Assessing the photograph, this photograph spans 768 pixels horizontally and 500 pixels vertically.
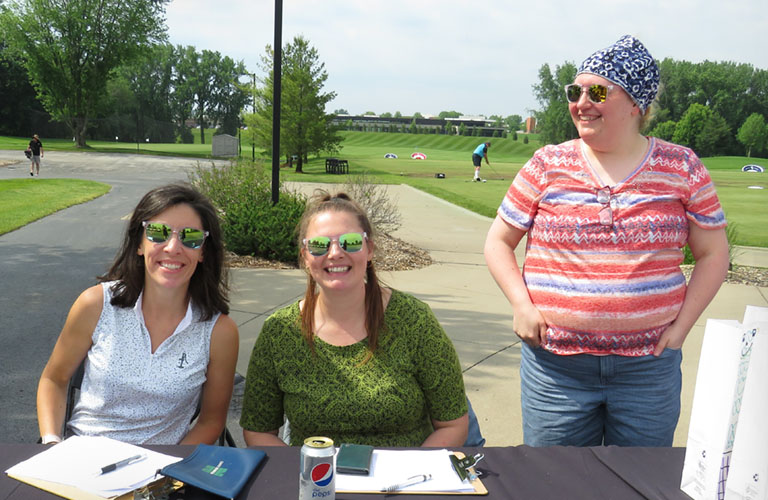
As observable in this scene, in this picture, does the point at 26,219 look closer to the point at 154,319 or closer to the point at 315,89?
the point at 154,319

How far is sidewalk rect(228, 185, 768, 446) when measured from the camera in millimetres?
4207

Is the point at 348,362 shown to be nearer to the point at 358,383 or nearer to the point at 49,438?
the point at 358,383

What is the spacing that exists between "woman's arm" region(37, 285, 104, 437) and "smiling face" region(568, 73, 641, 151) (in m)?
1.88

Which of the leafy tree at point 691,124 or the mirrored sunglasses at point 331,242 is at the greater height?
the leafy tree at point 691,124

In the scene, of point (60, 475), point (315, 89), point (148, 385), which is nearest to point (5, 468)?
point (60, 475)

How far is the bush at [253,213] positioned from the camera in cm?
855

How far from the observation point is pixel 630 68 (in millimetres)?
2158

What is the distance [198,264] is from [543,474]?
4.99 ft

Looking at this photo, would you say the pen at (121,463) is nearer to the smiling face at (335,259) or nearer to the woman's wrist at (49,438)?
the woman's wrist at (49,438)

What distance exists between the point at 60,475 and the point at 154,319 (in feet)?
2.80

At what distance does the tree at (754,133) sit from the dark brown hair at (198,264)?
68.4 m

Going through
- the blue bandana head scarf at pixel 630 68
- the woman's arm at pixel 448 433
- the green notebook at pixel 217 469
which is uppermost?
the blue bandana head scarf at pixel 630 68

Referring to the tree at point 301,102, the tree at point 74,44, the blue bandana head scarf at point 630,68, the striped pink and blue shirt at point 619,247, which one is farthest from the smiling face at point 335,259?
the tree at point 74,44

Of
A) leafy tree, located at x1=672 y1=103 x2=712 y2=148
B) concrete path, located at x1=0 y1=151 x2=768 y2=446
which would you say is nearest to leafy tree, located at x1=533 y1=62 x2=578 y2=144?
leafy tree, located at x1=672 y1=103 x2=712 y2=148
